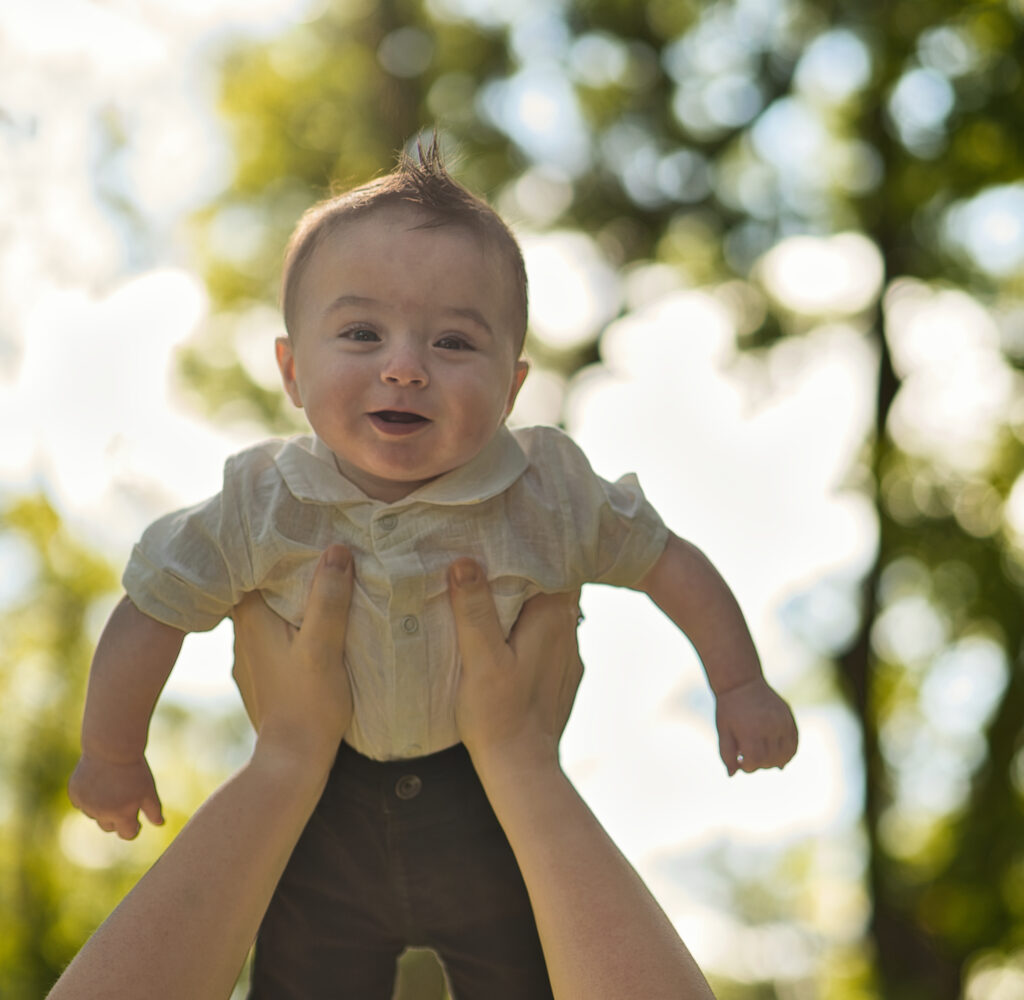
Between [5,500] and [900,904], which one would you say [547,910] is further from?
[5,500]

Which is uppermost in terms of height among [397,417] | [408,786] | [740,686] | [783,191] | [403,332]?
[783,191]

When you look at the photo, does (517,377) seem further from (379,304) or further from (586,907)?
(586,907)

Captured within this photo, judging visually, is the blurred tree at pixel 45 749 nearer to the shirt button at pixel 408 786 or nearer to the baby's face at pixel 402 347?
the shirt button at pixel 408 786

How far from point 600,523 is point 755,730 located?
42cm

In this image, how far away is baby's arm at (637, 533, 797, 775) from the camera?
5.80 feet

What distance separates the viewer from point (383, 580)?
1.66m

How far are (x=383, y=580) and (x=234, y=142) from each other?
341 inches

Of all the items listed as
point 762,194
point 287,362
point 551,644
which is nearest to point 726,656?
point 551,644

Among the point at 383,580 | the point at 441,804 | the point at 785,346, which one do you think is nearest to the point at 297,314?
the point at 383,580

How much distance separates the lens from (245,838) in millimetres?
1521

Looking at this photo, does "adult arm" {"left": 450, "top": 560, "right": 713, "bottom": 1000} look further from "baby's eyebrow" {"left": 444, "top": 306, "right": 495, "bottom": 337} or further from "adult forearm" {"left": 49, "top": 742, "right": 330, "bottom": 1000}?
"baby's eyebrow" {"left": 444, "top": 306, "right": 495, "bottom": 337}

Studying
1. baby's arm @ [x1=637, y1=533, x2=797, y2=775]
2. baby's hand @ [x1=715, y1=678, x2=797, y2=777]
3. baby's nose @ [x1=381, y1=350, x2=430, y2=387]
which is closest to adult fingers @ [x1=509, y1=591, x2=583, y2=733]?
baby's arm @ [x1=637, y1=533, x2=797, y2=775]

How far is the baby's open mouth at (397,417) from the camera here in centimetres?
164

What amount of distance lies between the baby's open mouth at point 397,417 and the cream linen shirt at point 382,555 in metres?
0.12
